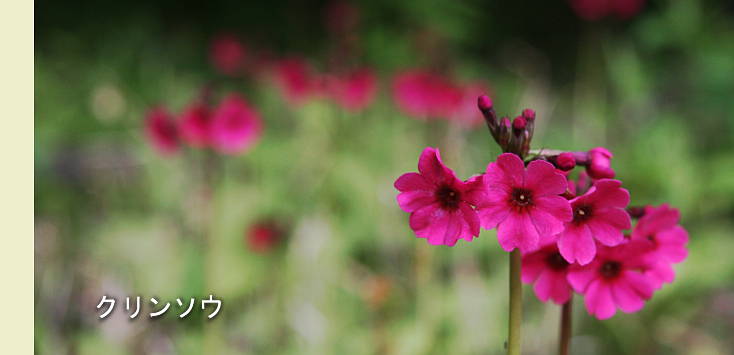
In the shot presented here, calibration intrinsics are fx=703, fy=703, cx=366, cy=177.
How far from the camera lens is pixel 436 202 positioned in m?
0.72

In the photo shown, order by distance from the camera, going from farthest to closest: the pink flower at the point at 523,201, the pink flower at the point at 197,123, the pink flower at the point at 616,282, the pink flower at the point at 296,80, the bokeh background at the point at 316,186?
the pink flower at the point at 296,80 → the bokeh background at the point at 316,186 → the pink flower at the point at 197,123 → the pink flower at the point at 616,282 → the pink flower at the point at 523,201

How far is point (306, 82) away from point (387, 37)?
1105mm

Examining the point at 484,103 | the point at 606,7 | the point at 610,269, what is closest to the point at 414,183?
the point at 484,103

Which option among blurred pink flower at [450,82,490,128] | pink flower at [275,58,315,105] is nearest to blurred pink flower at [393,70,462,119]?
blurred pink flower at [450,82,490,128]

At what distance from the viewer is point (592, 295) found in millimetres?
785

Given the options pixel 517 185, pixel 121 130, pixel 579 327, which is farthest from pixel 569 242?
pixel 121 130

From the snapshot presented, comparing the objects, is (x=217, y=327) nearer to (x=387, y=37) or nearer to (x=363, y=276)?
(x=363, y=276)

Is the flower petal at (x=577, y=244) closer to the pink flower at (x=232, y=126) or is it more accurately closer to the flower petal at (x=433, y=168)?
the flower petal at (x=433, y=168)

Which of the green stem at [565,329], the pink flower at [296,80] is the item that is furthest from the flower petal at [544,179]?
the pink flower at [296,80]

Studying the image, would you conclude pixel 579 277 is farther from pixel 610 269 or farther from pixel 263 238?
pixel 263 238

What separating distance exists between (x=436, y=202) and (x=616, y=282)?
0.24 metres

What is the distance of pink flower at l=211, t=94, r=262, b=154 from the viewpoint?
1711 mm

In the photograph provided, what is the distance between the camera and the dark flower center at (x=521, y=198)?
2.23 feet

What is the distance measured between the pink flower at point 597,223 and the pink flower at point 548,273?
76mm
